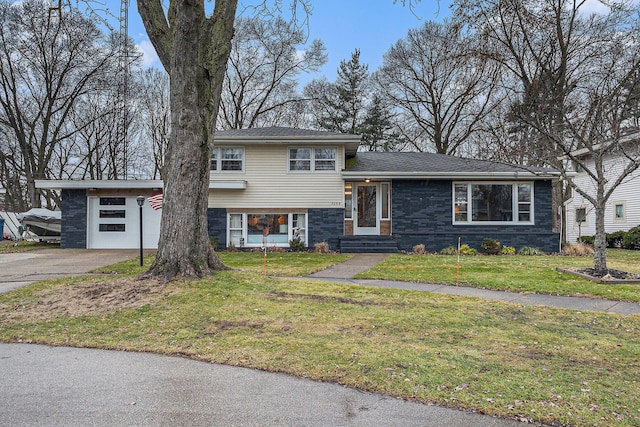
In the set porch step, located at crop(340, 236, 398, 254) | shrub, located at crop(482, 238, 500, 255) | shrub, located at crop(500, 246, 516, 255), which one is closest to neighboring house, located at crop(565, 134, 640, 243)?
shrub, located at crop(500, 246, 516, 255)

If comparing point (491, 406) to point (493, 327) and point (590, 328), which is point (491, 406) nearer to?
point (493, 327)

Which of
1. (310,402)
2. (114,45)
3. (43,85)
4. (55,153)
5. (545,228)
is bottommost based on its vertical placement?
(310,402)

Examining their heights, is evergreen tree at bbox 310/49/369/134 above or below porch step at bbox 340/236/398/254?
above

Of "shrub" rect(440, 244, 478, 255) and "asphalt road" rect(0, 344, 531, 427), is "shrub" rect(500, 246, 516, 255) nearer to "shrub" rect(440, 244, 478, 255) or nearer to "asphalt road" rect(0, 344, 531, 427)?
"shrub" rect(440, 244, 478, 255)

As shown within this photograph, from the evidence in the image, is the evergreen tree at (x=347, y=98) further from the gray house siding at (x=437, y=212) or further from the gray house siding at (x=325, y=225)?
the gray house siding at (x=325, y=225)

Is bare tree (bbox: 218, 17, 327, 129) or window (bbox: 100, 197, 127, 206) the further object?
bare tree (bbox: 218, 17, 327, 129)

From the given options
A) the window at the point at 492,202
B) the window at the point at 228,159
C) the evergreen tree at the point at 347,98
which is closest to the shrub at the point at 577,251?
the window at the point at 492,202

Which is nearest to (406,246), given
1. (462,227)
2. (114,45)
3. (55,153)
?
(462,227)

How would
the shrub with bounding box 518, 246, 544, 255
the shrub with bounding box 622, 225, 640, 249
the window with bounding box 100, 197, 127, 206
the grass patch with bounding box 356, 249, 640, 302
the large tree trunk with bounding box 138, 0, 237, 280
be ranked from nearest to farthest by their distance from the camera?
the large tree trunk with bounding box 138, 0, 237, 280 < the grass patch with bounding box 356, 249, 640, 302 < the shrub with bounding box 518, 246, 544, 255 < the window with bounding box 100, 197, 127, 206 < the shrub with bounding box 622, 225, 640, 249

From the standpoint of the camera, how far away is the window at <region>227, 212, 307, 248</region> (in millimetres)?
16172

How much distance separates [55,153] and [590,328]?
108ft

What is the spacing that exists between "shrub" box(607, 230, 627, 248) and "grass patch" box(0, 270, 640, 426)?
16.4 meters

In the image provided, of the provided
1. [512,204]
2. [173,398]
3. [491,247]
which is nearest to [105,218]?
[491,247]

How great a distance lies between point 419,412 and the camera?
2.97 m
